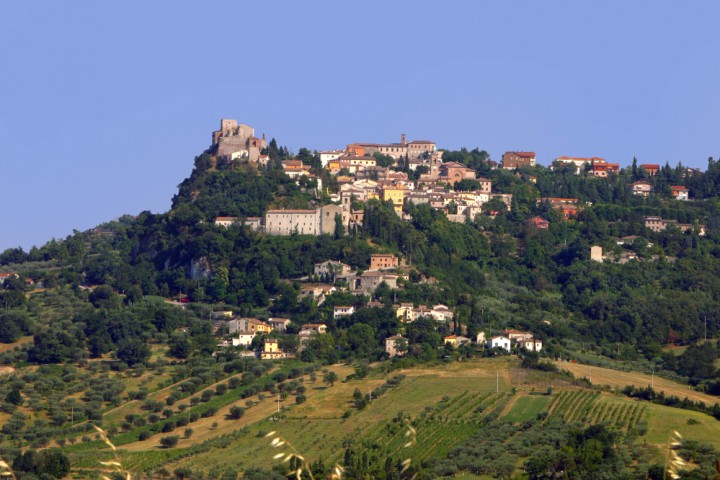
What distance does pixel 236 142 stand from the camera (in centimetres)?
10169

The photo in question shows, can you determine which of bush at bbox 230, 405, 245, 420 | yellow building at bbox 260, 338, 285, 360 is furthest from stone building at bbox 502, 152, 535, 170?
bush at bbox 230, 405, 245, 420

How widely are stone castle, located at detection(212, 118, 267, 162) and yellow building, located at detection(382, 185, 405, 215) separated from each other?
436 inches

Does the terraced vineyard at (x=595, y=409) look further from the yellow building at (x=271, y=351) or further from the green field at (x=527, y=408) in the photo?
the yellow building at (x=271, y=351)

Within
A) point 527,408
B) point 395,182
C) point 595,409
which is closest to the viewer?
point 595,409

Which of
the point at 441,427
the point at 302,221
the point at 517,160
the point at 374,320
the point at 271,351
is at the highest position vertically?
the point at 517,160

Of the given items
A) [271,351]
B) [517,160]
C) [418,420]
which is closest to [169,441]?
[418,420]

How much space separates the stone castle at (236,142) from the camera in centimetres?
9988

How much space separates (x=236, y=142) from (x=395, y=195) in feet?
48.7

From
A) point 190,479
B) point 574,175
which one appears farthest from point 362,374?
point 574,175

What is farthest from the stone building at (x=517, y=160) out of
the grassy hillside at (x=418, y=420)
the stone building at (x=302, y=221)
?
the grassy hillside at (x=418, y=420)

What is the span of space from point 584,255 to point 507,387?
32714 millimetres

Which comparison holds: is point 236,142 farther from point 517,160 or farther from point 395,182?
point 517,160

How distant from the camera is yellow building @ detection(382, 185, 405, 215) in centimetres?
9525

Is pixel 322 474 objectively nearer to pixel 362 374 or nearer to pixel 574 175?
pixel 362 374
